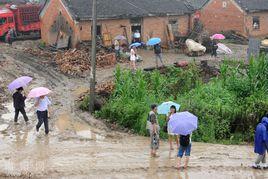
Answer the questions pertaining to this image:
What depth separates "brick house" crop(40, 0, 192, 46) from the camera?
111ft

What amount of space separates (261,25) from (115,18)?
15.5 metres

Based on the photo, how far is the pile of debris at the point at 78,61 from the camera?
28297 millimetres

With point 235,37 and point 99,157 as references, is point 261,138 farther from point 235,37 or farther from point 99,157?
point 235,37

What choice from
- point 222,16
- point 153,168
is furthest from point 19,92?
point 222,16

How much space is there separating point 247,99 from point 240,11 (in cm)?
2499

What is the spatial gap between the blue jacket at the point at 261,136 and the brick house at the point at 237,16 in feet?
101

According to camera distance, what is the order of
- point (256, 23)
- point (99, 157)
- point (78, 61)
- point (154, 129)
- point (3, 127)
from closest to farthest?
point (154, 129) → point (99, 157) → point (3, 127) → point (78, 61) → point (256, 23)

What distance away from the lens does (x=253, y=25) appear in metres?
43.0

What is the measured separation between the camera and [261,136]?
1292 centimetres

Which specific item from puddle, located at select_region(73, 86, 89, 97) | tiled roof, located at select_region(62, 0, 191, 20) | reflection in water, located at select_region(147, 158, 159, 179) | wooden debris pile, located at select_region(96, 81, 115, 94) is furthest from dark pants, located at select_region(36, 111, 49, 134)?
tiled roof, located at select_region(62, 0, 191, 20)

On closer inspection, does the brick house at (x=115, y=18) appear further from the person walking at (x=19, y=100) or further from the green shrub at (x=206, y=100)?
the person walking at (x=19, y=100)

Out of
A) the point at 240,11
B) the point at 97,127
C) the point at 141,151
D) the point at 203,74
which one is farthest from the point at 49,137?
the point at 240,11

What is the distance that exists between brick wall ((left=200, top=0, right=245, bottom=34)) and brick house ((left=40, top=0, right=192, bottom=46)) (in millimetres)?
5229

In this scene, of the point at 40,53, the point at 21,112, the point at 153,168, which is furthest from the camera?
the point at 40,53
